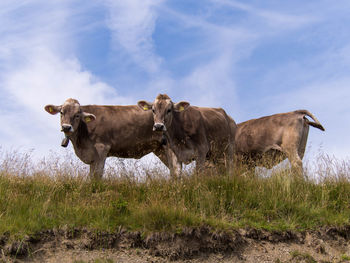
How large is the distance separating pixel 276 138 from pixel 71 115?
7424 mm

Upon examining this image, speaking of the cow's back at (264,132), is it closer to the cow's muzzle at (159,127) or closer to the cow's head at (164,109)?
the cow's head at (164,109)

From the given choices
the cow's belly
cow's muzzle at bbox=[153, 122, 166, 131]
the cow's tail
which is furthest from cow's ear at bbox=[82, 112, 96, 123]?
the cow's tail

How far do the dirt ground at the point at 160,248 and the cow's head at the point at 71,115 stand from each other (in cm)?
423

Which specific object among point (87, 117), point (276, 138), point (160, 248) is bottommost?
point (160, 248)

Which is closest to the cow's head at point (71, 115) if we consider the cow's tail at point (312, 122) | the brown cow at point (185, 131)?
the brown cow at point (185, 131)

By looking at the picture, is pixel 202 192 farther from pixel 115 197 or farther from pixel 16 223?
pixel 16 223

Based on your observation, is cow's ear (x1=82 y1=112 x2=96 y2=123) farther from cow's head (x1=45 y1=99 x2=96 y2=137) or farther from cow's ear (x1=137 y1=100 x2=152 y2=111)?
cow's ear (x1=137 y1=100 x2=152 y2=111)

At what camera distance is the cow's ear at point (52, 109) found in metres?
13.0

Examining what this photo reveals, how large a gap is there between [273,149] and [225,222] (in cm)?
729

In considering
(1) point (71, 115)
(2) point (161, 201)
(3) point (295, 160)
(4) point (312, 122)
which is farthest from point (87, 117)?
(4) point (312, 122)

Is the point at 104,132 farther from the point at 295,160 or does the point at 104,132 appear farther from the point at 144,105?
the point at 295,160

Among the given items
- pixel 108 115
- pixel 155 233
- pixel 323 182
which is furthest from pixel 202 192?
pixel 108 115

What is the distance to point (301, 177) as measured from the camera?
1126 cm

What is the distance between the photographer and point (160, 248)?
8.44m
